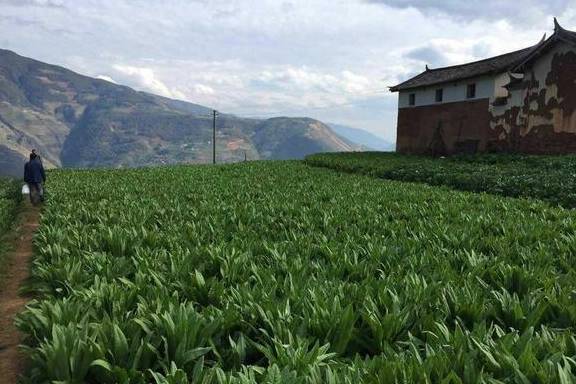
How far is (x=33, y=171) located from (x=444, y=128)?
32.8 meters

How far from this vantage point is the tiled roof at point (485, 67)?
29906 millimetres

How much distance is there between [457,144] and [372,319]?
3774 centimetres

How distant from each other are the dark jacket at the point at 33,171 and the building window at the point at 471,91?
31.7 metres

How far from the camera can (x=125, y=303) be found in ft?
16.8

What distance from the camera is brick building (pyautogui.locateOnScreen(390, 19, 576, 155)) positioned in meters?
29.7

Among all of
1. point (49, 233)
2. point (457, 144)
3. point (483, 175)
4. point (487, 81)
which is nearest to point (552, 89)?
point (487, 81)

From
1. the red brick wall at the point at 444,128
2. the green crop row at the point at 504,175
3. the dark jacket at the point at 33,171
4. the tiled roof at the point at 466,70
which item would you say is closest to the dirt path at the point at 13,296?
the dark jacket at the point at 33,171

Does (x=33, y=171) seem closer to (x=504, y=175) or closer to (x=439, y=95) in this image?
(x=504, y=175)

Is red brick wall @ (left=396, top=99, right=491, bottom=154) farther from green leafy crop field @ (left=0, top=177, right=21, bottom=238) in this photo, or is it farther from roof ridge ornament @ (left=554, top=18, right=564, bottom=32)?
Result: green leafy crop field @ (left=0, top=177, right=21, bottom=238)

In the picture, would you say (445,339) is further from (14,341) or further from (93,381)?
(14,341)

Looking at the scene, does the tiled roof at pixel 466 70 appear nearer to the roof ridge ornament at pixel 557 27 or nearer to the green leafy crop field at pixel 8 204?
the roof ridge ornament at pixel 557 27

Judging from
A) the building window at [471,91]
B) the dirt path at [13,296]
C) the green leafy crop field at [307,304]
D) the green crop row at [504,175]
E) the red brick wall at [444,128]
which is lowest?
the dirt path at [13,296]

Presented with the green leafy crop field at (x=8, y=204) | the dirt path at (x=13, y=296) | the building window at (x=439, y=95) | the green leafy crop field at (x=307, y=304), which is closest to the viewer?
the green leafy crop field at (x=307, y=304)

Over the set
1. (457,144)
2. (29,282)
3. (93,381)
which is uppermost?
(457,144)
